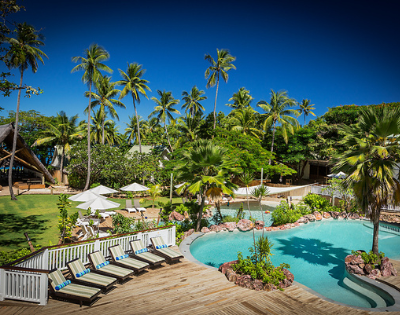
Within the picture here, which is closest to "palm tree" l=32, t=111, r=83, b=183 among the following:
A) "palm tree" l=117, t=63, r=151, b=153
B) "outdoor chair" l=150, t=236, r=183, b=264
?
"palm tree" l=117, t=63, r=151, b=153

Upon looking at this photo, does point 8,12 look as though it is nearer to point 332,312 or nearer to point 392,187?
point 332,312

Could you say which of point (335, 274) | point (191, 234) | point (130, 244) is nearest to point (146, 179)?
point (191, 234)

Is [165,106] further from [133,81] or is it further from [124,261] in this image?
[124,261]

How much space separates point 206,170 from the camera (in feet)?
43.0

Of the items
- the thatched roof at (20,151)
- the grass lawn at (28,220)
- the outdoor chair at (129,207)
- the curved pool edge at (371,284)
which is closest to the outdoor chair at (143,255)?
the curved pool edge at (371,284)

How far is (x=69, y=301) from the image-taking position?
20.4 feet

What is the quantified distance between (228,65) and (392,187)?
2640 centimetres

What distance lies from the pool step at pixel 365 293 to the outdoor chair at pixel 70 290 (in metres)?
7.99

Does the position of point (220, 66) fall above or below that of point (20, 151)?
above

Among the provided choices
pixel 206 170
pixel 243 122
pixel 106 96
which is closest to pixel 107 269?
pixel 206 170

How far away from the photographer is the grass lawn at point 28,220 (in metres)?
11.5

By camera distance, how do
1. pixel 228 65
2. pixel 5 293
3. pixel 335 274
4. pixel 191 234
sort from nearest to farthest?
pixel 5 293 → pixel 335 274 → pixel 191 234 → pixel 228 65

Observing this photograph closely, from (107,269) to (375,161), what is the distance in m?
9.43

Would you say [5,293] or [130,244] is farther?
[130,244]
